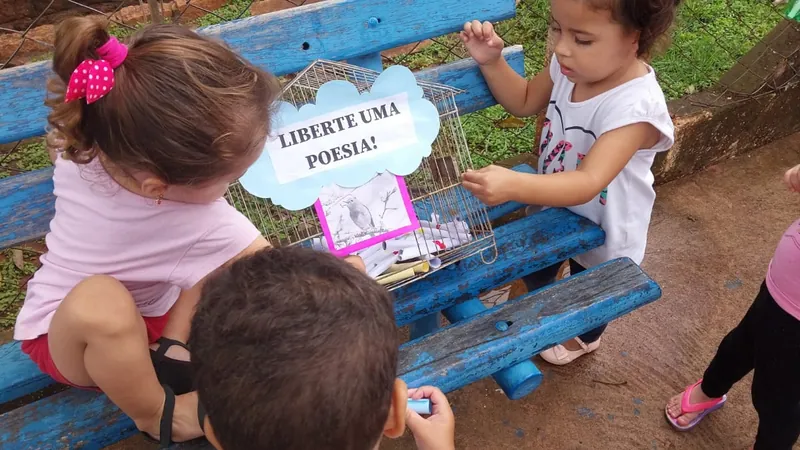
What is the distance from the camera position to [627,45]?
1.67 m

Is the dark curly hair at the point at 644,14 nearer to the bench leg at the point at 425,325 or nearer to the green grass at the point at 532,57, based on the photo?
the bench leg at the point at 425,325

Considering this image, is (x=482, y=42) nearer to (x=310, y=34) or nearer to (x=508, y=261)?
(x=310, y=34)

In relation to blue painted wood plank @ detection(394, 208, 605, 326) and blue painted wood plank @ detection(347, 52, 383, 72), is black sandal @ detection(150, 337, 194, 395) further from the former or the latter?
blue painted wood plank @ detection(347, 52, 383, 72)

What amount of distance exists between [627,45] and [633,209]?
52 centimetres

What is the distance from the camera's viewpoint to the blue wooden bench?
4.93 ft

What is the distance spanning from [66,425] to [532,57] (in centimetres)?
314

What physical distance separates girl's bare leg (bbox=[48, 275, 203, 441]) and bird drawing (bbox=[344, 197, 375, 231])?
58 cm

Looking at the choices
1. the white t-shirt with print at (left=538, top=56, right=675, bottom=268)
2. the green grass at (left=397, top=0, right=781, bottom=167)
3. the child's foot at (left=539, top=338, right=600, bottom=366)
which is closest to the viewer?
the white t-shirt with print at (left=538, top=56, right=675, bottom=268)

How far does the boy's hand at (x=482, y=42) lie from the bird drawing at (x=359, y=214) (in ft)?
2.21

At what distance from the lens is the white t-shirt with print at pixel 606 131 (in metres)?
1.72

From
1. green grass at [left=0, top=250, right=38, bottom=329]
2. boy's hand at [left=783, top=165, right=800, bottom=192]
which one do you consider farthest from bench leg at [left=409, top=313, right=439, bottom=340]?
green grass at [left=0, top=250, right=38, bottom=329]

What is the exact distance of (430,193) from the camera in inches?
70.3

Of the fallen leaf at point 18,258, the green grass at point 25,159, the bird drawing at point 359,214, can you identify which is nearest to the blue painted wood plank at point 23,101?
the bird drawing at point 359,214

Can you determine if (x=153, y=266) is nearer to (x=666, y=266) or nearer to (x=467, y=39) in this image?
(x=467, y=39)
